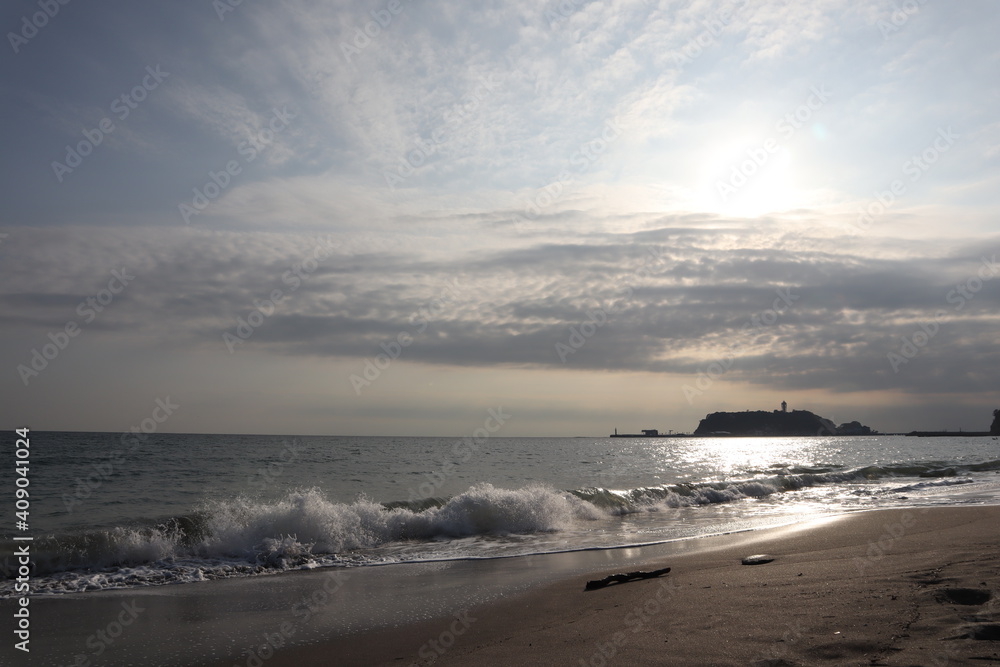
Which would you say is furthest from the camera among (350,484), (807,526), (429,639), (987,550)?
(350,484)

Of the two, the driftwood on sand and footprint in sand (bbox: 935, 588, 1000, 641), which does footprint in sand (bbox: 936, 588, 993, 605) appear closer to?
footprint in sand (bbox: 935, 588, 1000, 641)

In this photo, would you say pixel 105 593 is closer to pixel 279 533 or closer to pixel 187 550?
pixel 187 550

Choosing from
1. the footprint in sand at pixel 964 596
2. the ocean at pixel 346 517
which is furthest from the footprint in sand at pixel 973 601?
the ocean at pixel 346 517

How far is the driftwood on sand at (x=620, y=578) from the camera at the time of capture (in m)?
9.06

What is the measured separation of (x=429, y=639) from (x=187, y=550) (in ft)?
28.3

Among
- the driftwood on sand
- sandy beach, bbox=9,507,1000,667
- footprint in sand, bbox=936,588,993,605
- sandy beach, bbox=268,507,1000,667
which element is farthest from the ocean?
footprint in sand, bbox=936,588,993,605

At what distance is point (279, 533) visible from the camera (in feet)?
46.1

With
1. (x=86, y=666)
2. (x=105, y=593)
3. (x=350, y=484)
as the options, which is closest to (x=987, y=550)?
(x=86, y=666)

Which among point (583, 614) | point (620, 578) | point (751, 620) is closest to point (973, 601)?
point (751, 620)

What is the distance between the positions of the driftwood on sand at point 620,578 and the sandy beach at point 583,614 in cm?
13

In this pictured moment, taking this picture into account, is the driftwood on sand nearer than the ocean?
Yes

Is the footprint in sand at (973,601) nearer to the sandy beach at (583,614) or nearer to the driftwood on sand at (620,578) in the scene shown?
the sandy beach at (583,614)

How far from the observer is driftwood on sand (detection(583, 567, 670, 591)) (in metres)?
9.06

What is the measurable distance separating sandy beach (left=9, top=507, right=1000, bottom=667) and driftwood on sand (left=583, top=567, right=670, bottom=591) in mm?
126
